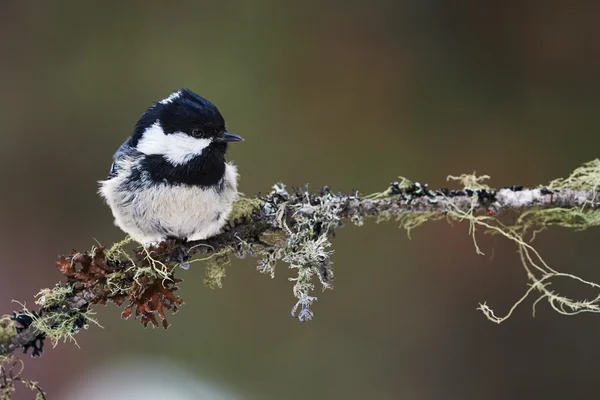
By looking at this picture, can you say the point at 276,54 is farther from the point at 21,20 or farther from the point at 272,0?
the point at 21,20

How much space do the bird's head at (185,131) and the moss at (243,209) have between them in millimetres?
99

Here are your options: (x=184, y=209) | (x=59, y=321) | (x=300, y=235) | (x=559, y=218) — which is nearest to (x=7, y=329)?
(x=59, y=321)

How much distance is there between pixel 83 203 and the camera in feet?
5.32

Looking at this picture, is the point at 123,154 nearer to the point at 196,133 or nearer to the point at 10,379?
the point at 196,133

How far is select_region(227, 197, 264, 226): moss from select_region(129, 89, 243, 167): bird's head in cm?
10

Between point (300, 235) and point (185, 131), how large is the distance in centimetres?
26

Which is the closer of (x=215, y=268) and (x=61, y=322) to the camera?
(x=61, y=322)

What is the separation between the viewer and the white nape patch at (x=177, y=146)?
0.89m

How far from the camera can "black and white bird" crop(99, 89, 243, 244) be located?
88cm

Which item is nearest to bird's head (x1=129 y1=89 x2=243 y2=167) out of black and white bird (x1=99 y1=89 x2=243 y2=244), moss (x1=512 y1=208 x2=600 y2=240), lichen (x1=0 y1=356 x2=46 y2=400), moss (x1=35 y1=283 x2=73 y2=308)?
black and white bird (x1=99 y1=89 x2=243 y2=244)

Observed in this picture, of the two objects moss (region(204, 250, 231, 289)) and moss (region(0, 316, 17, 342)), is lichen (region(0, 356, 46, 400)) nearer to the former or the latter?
moss (region(0, 316, 17, 342))

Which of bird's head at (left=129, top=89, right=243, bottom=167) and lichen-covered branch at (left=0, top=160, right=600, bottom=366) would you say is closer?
lichen-covered branch at (left=0, top=160, right=600, bottom=366)

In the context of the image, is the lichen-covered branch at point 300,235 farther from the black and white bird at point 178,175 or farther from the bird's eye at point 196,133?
the bird's eye at point 196,133

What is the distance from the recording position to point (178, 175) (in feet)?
2.91
